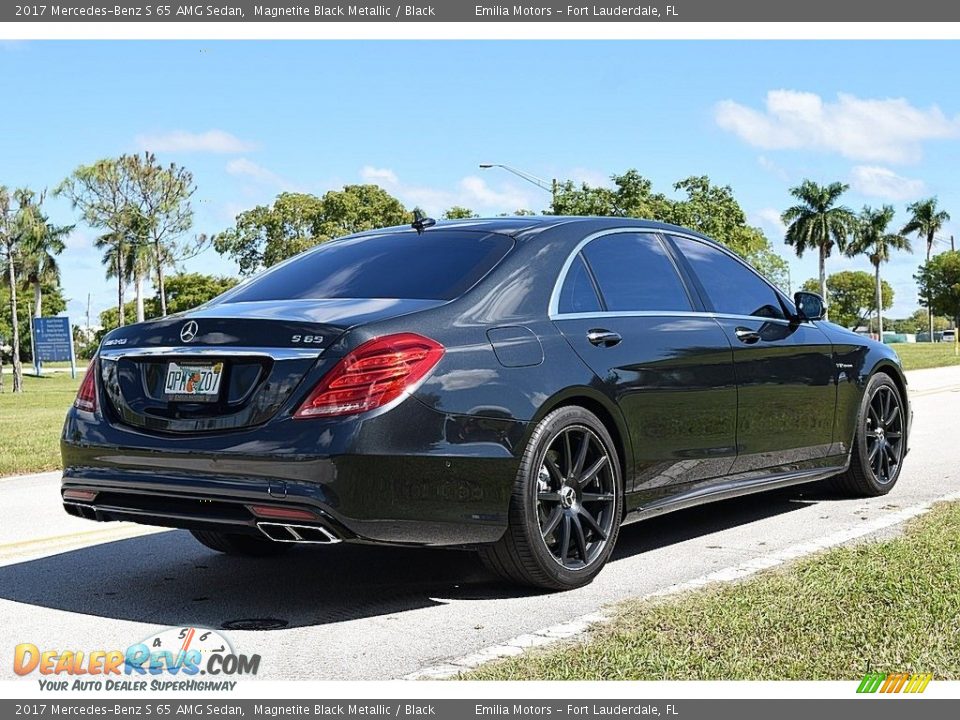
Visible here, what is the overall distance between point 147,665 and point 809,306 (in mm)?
4699

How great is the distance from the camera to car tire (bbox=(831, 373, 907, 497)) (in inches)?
319

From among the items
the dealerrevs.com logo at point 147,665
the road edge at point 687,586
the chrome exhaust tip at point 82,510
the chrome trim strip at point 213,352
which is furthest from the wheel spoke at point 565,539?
the chrome exhaust tip at point 82,510

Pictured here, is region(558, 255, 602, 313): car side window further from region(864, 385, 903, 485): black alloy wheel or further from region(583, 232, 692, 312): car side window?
region(864, 385, 903, 485): black alloy wheel

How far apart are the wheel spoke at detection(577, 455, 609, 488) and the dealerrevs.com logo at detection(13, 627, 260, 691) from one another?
5.66ft

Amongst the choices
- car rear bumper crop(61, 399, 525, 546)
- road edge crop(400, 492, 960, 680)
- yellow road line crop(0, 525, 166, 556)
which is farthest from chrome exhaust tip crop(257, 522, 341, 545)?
yellow road line crop(0, 525, 166, 556)

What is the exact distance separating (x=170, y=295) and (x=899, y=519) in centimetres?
10146

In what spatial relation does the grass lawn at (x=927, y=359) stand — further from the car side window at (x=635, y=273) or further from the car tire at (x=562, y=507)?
the car tire at (x=562, y=507)

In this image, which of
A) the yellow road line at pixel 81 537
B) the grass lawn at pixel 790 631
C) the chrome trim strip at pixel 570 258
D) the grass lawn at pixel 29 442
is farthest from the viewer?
the grass lawn at pixel 29 442

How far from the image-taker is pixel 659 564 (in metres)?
6.31

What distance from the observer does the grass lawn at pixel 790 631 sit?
4219 millimetres

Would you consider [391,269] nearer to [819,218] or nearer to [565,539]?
[565,539]

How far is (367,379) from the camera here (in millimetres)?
5027
